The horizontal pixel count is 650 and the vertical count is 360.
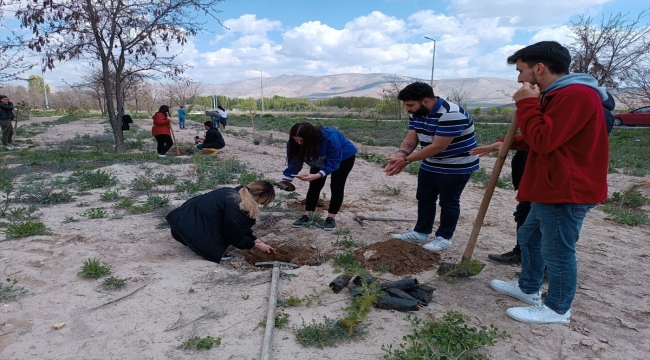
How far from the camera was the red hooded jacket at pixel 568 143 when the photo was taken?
221 centimetres

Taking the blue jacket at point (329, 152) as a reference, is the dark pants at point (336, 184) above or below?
below

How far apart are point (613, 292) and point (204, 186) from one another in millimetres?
5568

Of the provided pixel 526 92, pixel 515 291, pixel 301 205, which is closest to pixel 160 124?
pixel 301 205

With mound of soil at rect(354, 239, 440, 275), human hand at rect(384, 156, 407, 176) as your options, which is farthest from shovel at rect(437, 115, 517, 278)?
human hand at rect(384, 156, 407, 176)

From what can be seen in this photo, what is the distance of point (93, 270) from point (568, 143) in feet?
11.8

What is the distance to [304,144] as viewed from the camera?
435 cm

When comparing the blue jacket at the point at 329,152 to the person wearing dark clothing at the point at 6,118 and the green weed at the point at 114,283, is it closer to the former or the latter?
the green weed at the point at 114,283

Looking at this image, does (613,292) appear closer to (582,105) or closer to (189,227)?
(582,105)

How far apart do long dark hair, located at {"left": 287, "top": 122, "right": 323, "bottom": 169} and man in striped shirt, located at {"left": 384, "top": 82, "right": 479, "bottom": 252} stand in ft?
2.96

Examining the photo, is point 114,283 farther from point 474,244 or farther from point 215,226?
point 474,244

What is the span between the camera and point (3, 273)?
135 inches

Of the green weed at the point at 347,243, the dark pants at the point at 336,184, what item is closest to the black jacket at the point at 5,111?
the dark pants at the point at 336,184

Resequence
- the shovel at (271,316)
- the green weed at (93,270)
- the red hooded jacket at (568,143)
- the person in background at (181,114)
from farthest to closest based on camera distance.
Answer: the person in background at (181,114), the green weed at (93,270), the shovel at (271,316), the red hooded jacket at (568,143)

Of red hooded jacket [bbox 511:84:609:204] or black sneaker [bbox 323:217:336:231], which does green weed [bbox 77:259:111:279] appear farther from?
red hooded jacket [bbox 511:84:609:204]
